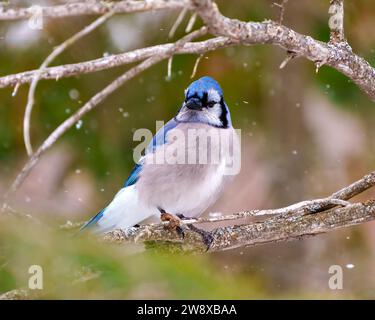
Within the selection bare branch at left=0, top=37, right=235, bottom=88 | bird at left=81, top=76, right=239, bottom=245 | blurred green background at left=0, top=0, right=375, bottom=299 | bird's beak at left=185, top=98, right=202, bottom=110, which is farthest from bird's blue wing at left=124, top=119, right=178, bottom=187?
bare branch at left=0, top=37, right=235, bottom=88

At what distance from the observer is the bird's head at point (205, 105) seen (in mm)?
2615

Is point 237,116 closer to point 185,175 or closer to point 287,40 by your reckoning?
point 185,175

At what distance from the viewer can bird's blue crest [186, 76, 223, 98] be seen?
258 centimetres

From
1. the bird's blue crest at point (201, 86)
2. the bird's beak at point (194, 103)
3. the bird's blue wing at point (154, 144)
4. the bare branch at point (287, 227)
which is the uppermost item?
the bird's blue crest at point (201, 86)

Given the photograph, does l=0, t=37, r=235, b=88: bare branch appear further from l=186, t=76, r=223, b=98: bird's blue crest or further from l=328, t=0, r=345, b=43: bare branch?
l=186, t=76, r=223, b=98: bird's blue crest

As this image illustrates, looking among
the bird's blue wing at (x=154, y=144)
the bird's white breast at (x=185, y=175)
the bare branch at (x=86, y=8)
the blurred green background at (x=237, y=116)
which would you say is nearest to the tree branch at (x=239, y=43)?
the bare branch at (x=86, y=8)

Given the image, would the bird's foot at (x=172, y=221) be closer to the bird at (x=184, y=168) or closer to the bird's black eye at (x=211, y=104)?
the bird at (x=184, y=168)

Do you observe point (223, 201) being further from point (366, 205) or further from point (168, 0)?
point (168, 0)

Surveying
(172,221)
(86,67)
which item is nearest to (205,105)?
(172,221)

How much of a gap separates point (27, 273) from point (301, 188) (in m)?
3.25

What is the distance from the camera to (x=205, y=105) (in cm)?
268
